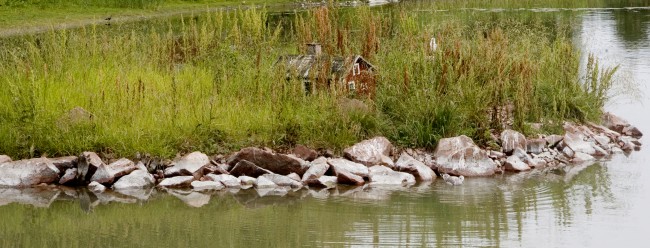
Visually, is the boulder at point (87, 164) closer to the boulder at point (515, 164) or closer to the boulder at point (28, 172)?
the boulder at point (28, 172)

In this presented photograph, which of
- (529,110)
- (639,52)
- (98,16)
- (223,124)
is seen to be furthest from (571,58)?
(98,16)

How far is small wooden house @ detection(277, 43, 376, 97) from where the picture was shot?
16.7 m

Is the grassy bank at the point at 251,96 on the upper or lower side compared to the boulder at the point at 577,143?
upper

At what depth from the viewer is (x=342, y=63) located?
1720cm

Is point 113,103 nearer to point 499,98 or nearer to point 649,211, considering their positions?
point 499,98

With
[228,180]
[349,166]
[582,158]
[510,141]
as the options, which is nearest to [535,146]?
[510,141]

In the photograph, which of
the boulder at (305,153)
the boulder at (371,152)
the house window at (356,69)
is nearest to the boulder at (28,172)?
the boulder at (305,153)

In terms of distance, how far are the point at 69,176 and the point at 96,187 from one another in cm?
44

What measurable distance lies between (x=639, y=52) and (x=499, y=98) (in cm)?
1297

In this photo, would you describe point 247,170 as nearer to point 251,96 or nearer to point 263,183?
point 263,183

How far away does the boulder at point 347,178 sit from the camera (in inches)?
591

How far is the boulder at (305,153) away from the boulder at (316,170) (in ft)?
0.74

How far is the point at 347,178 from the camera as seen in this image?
1502 cm

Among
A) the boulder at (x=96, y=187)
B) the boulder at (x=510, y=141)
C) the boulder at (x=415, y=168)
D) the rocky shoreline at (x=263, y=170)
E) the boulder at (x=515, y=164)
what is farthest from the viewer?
the boulder at (x=510, y=141)
